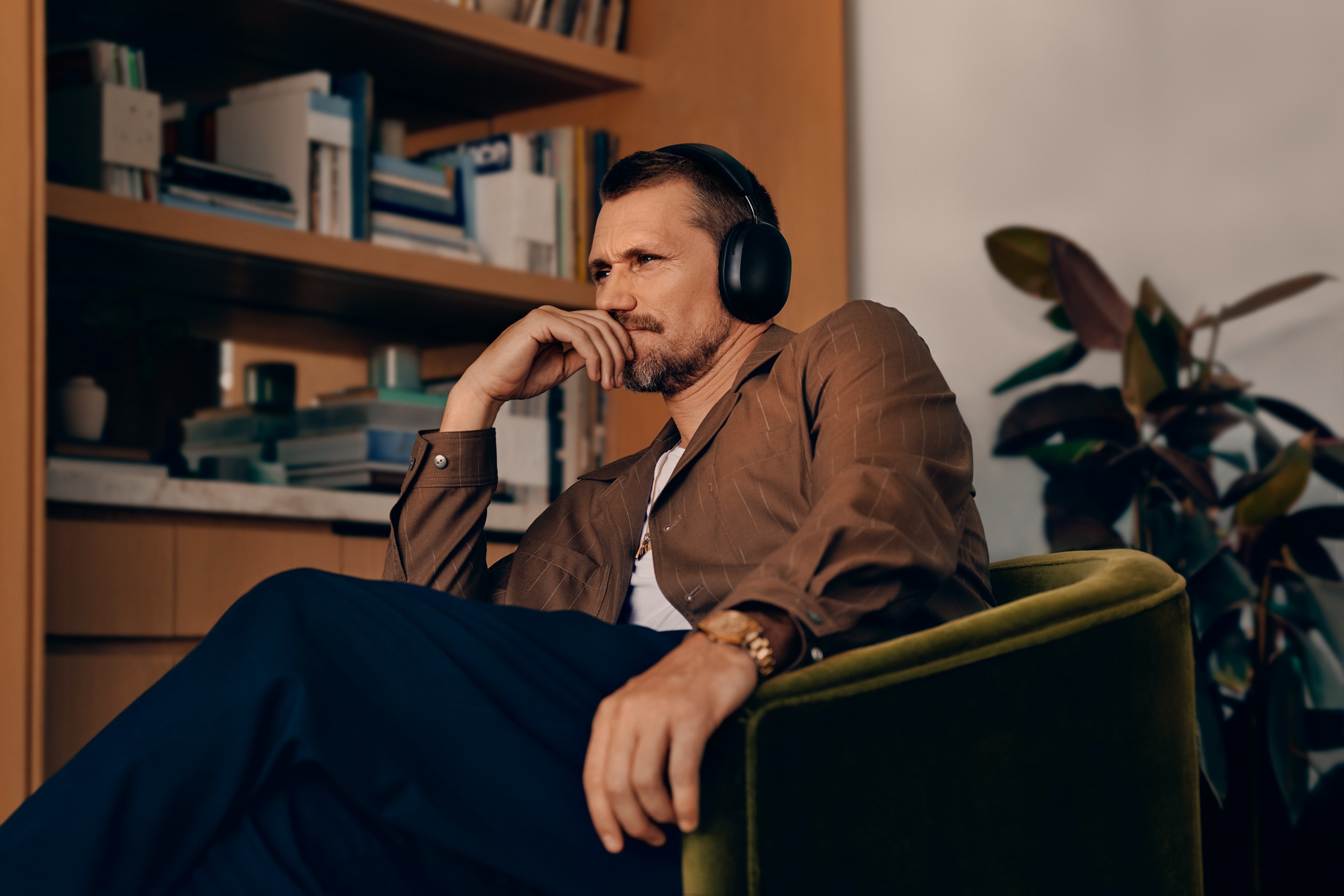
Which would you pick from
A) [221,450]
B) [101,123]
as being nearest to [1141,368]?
[221,450]

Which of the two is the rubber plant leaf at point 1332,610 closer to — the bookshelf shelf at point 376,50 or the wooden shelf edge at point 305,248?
the wooden shelf edge at point 305,248

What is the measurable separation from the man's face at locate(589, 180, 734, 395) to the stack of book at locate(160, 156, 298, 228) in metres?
0.97

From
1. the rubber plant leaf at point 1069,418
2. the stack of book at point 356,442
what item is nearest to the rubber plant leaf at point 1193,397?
the rubber plant leaf at point 1069,418

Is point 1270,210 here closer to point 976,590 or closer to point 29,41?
point 976,590

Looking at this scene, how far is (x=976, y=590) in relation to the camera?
1146 mm

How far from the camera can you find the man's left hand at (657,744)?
76 centimetres

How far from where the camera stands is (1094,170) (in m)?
2.56

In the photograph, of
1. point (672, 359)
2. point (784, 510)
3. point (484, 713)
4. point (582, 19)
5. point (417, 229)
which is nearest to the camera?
point (484, 713)

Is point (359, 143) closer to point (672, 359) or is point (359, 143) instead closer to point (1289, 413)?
point (672, 359)

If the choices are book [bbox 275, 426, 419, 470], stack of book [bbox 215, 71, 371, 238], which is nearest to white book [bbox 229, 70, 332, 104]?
stack of book [bbox 215, 71, 371, 238]

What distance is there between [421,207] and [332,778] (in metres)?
1.82

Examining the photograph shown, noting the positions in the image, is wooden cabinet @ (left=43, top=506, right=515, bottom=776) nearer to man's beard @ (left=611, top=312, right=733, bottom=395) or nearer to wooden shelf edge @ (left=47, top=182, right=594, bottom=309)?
wooden shelf edge @ (left=47, top=182, right=594, bottom=309)

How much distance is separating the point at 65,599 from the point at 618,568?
0.94 metres

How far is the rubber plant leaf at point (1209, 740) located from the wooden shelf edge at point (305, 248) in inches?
48.6
